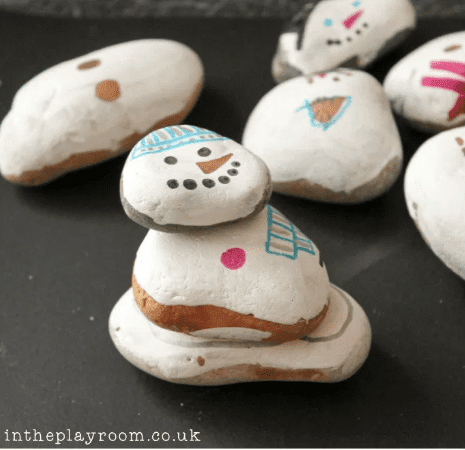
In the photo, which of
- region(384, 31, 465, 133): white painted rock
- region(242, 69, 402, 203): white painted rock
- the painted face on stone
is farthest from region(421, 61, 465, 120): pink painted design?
the painted face on stone

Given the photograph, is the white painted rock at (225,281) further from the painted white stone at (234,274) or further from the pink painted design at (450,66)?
the pink painted design at (450,66)

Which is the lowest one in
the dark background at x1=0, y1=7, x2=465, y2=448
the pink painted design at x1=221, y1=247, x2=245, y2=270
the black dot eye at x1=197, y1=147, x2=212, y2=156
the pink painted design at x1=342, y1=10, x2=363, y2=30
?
the dark background at x1=0, y1=7, x2=465, y2=448

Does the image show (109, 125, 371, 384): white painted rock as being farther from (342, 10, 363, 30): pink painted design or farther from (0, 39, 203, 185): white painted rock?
(342, 10, 363, 30): pink painted design

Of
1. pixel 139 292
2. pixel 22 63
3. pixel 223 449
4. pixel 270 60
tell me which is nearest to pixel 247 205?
pixel 139 292

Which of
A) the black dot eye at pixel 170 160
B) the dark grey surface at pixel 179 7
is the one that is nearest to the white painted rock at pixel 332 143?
the black dot eye at pixel 170 160

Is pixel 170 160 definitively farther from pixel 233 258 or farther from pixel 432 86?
pixel 432 86

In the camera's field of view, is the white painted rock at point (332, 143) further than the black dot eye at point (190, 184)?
Yes
